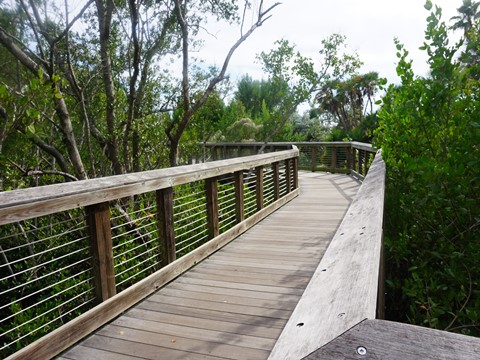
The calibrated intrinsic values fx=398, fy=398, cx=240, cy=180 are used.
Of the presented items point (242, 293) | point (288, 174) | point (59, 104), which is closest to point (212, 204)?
point (242, 293)

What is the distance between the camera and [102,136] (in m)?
7.60

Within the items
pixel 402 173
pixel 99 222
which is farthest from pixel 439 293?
pixel 99 222

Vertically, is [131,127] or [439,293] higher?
[131,127]

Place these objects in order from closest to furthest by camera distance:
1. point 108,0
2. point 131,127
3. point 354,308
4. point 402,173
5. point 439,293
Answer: point 354,308 → point 439,293 → point 402,173 → point 108,0 → point 131,127

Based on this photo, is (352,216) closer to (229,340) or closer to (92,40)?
(229,340)

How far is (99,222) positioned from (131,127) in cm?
509

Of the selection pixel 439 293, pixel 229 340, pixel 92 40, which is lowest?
pixel 229 340

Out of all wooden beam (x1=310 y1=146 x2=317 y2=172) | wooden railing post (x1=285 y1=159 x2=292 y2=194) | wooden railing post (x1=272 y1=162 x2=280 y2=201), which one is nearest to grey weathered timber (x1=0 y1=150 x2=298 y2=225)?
wooden railing post (x1=272 y1=162 x2=280 y2=201)

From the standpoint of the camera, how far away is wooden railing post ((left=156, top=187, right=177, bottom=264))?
136 inches

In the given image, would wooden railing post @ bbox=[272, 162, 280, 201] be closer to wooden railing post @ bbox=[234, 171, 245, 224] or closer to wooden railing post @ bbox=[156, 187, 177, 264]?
wooden railing post @ bbox=[234, 171, 245, 224]

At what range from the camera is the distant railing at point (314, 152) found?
1262 cm

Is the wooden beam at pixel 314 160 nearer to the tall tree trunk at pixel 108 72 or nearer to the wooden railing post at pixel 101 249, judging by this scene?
the tall tree trunk at pixel 108 72

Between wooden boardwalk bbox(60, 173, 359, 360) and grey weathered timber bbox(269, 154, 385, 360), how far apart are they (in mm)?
1377

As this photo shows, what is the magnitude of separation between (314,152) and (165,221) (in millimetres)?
11260
